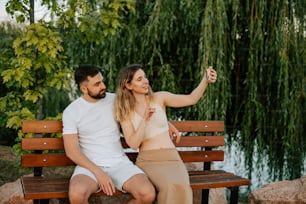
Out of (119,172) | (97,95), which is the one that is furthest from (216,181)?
(97,95)

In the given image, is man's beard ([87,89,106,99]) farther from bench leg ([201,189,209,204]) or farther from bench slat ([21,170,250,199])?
bench leg ([201,189,209,204])

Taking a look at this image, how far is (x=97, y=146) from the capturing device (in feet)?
13.1

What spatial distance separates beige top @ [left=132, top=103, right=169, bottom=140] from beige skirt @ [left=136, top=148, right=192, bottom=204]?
125mm

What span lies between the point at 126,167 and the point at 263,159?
2.66 m

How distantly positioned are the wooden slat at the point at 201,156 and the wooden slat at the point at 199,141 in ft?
0.20

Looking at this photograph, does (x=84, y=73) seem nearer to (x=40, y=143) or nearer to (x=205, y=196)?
(x=40, y=143)

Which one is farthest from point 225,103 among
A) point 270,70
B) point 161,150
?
point 161,150

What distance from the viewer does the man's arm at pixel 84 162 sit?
12.2ft

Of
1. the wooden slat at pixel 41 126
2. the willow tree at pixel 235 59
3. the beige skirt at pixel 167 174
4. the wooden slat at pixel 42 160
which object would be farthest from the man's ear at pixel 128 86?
the willow tree at pixel 235 59

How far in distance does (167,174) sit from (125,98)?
2.01ft

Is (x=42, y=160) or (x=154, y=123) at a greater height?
(x=154, y=123)

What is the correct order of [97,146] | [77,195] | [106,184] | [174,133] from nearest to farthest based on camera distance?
[77,195], [106,184], [97,146], [174,133]

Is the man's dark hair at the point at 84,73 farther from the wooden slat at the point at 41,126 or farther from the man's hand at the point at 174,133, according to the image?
the man's hand at the point at 174,133

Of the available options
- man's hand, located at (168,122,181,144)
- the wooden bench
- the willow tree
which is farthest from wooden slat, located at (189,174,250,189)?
the willow tree
